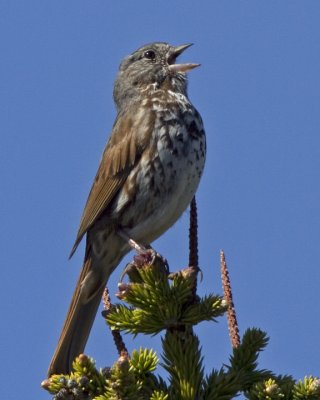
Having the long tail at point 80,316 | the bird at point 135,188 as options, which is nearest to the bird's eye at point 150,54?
the bird at point 135,188

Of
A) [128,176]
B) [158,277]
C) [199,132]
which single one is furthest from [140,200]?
[158,277]

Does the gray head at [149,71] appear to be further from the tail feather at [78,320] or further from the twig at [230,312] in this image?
the twig at [230,312]

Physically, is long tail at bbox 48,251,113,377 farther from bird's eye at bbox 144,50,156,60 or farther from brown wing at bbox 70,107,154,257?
bird's eye at bbox 144,50,156,60

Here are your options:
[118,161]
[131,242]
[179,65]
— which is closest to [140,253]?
[131,242]

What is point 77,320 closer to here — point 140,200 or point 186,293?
point 140,200

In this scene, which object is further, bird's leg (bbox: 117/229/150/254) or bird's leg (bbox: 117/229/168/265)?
bird's leg (bbox: 117/229/150/254)

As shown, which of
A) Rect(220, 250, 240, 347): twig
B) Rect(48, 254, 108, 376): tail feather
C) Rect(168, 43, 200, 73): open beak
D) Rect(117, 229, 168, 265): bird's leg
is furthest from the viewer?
Rect(168, 43, 200, 73): open beak

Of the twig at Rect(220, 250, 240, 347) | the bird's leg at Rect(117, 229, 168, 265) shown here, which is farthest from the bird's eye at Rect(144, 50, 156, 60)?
the twig at Rect(220, 250, 240, 347)
